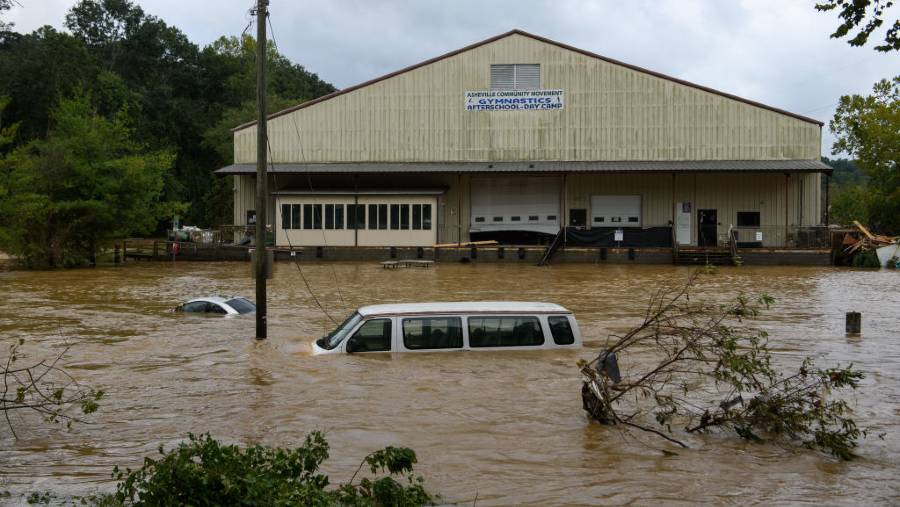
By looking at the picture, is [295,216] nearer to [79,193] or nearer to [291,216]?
[291,216]

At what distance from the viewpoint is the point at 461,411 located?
1301cm

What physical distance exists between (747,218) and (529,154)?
41.0 ft

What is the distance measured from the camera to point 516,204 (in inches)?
1955

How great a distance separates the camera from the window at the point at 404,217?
48688 mm

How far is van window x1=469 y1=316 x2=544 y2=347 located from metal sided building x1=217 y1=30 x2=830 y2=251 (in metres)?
32.1

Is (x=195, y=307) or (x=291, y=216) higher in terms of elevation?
(x=291, y=216)

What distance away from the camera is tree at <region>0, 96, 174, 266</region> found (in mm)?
41594

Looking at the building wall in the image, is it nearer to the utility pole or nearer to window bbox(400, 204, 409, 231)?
window bbox(400, 204, 409, 231)

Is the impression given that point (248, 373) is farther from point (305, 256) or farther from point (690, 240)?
point (690, 240)

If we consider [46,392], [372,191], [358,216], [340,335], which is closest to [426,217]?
[372,191]

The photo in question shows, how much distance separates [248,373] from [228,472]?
357 inches

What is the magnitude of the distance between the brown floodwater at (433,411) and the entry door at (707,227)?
2229cm

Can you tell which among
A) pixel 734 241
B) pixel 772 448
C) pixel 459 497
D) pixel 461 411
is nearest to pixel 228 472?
pixel 459 497

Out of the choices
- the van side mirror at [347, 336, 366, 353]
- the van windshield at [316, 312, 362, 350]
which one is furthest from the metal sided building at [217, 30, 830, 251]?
the van side mirror at [347, 336, 366, 353]
